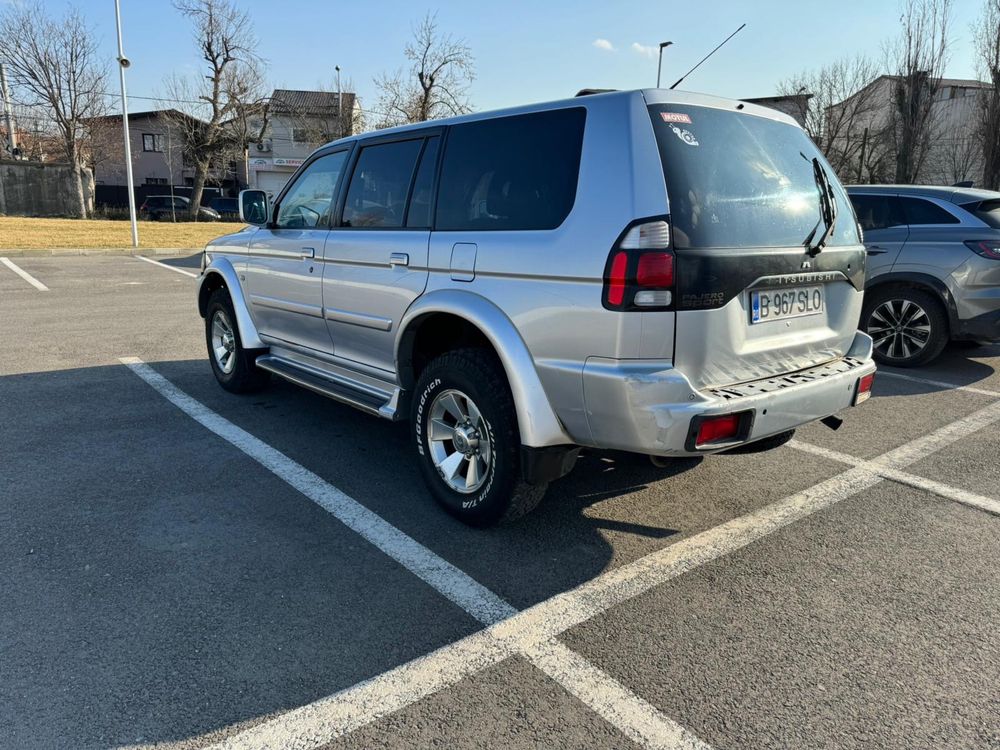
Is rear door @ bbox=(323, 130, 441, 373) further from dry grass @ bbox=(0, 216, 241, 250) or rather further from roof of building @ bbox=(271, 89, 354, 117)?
roof of building @ bbox=(271, 89, 354, 117)

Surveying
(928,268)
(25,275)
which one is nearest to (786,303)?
(928,268)

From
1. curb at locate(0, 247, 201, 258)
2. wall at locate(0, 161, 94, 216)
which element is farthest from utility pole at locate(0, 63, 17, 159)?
curb at locate(0, 247, 201, 258)

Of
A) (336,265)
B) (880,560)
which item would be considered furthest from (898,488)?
(336,265)

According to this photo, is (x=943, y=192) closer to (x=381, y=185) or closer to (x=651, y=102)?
(x=651, y=102)

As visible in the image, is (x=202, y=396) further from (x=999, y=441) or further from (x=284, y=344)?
(x=999, y=441)

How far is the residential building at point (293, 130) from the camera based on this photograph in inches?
1839

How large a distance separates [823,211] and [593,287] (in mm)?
1424

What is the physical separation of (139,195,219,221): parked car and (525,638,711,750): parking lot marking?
4084 centimetres

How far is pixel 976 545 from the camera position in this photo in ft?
11.4

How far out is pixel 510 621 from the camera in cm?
276

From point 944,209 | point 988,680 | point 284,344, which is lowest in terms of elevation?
point 988,680

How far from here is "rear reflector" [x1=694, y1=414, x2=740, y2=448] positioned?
2779 millimetres

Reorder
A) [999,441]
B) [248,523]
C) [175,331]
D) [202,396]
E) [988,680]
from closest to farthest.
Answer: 1. [988,680]
2. [248,523]
3. [999,441]
4. [202,396]
5. [175,331]

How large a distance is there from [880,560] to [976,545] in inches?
23.3
